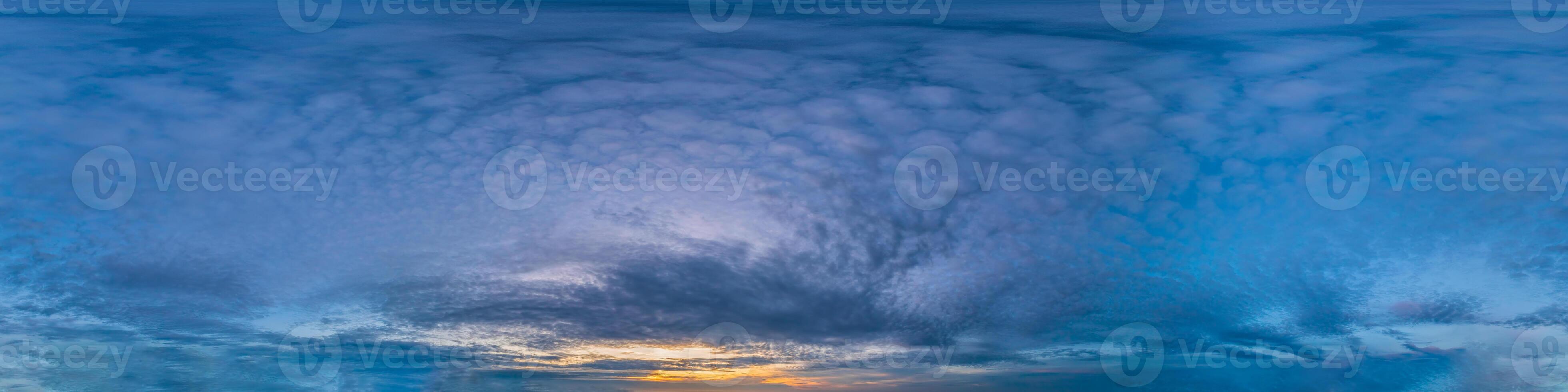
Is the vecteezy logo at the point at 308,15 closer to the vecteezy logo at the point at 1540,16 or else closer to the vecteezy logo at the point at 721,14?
the vecteezy logo at the point at 721,14
